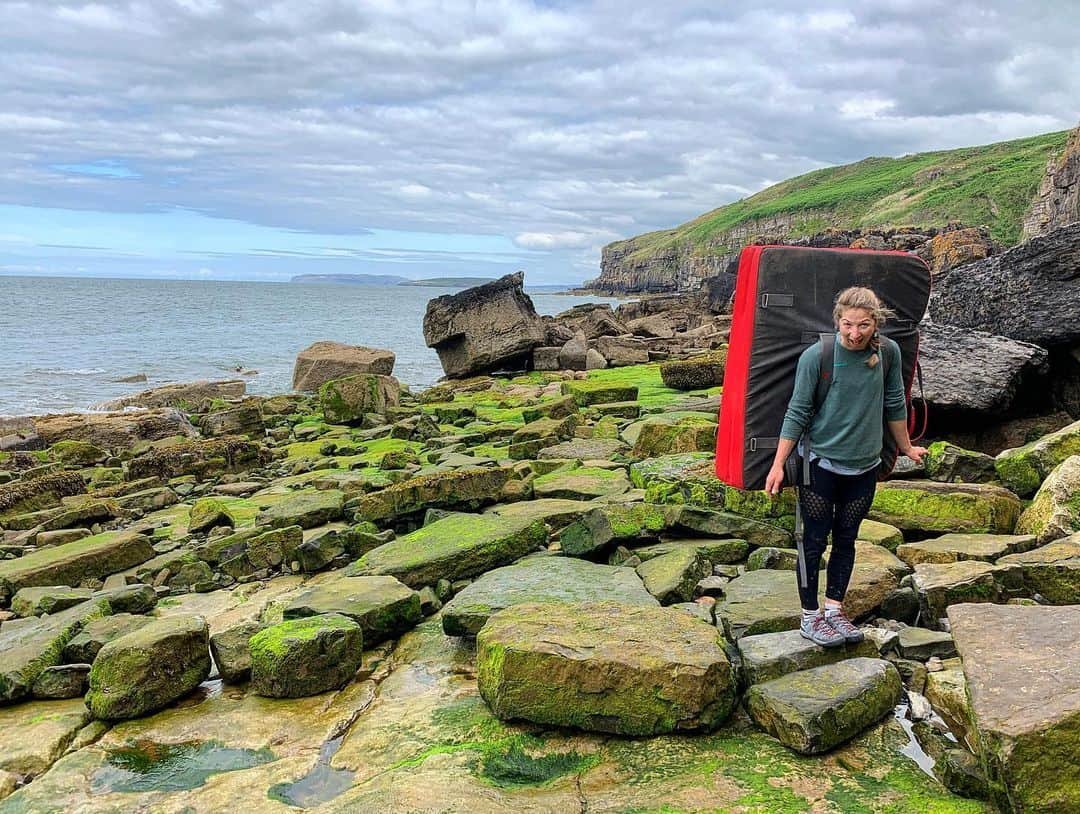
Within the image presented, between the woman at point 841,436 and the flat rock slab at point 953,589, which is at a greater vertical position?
the woman at point 841,436

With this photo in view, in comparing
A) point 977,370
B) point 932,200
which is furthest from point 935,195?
point 977,370

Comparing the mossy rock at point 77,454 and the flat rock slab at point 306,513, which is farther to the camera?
the mossy rock at point 77,454

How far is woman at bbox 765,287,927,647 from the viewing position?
471cm

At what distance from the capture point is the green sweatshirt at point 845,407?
4.76 meters

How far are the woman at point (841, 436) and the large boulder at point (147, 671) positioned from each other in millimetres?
3758

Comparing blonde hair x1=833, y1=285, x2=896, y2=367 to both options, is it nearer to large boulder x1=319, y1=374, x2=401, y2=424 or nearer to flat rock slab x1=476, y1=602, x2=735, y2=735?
flat rock slab x1=476, y1=602, x2=735, y2=735

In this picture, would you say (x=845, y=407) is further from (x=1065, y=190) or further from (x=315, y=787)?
(x=1065, y=190)

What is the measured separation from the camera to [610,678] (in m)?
4.21

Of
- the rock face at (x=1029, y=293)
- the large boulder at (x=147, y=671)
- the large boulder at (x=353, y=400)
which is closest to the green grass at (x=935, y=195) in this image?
the large boulder at (x=353, y=400)

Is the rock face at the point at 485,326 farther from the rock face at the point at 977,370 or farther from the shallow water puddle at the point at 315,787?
the shallow water puddle at the point at 315,787

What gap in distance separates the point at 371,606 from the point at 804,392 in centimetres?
323

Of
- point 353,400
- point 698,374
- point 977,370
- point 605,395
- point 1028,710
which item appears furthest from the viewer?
point 353,400

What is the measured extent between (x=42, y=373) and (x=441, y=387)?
23.9 meters

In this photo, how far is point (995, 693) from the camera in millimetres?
3418
